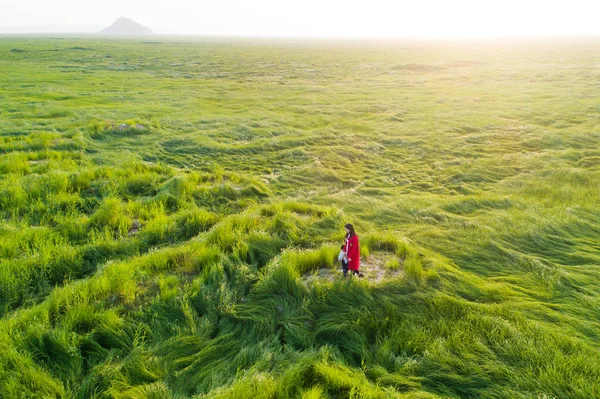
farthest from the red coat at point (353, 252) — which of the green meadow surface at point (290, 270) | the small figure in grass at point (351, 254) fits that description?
the green meadow surface at point (290, 270)

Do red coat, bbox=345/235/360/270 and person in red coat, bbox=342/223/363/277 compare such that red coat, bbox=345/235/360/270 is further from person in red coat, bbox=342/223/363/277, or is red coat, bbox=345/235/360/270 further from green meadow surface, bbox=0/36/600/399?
green meadow surface, bbox=0/36/600/399

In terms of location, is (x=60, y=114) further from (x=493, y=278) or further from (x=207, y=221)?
(x=493, y=278)

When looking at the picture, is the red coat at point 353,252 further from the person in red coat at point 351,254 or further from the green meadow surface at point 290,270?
the green meadow surface at point 290,270

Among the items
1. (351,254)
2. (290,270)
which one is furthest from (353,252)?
(290,270)

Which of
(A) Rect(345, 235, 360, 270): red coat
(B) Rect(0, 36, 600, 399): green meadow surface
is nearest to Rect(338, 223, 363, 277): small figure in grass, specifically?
(A) Rect(345, 235, 360, 270): red coat

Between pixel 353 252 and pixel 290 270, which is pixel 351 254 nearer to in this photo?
pixel 353 252
